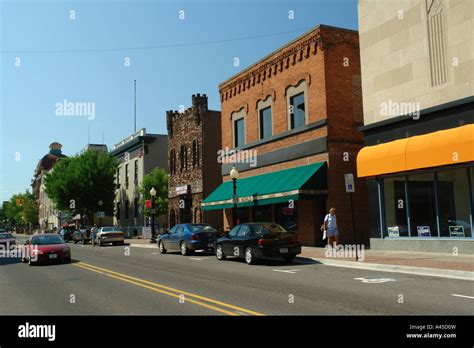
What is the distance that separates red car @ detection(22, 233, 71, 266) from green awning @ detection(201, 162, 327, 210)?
9696 mm

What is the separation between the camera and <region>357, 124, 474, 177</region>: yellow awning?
1533 centimetres

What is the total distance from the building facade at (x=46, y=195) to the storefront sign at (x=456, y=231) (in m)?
78.7

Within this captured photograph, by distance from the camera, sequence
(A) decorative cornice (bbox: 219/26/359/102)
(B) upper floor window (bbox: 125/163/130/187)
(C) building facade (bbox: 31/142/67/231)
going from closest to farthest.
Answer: (A) decorative cornice (bbox: 219/26/359/102) → (B) upper floor window (bbox: 125/163/130/187) → (C) building facade (bbox: 31/142/67/231)

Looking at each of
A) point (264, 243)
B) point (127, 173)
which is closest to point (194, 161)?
point (127, 173)

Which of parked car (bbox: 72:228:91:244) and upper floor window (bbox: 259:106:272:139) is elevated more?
upper floor window (bbox: 259:106:272:139)

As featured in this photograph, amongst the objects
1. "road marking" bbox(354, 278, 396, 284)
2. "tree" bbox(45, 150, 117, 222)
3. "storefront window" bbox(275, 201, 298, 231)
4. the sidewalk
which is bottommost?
"road marking" bbox(354, 278, 396, 284)

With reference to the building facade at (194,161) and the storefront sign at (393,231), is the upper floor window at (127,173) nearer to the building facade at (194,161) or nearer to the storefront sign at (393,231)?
the building facade at (194,161)

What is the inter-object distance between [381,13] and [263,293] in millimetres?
14760

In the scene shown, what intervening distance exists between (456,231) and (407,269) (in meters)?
4.22

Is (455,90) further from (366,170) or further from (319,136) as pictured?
(319,136)

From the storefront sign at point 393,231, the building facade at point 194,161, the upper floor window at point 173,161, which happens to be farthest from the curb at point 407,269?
the upper floor window at point 173,161

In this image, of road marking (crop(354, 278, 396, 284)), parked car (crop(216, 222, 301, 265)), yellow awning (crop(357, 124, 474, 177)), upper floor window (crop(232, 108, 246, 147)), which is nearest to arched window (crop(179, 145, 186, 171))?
upper floor window (crop(232, 108, 246, 147))

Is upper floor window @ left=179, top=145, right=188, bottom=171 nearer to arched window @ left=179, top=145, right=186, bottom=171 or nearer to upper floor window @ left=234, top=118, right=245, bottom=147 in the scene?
arched window @ left=179, top=145, right=186, bottom=171

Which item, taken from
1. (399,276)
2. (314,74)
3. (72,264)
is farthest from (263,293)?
(314,74)
